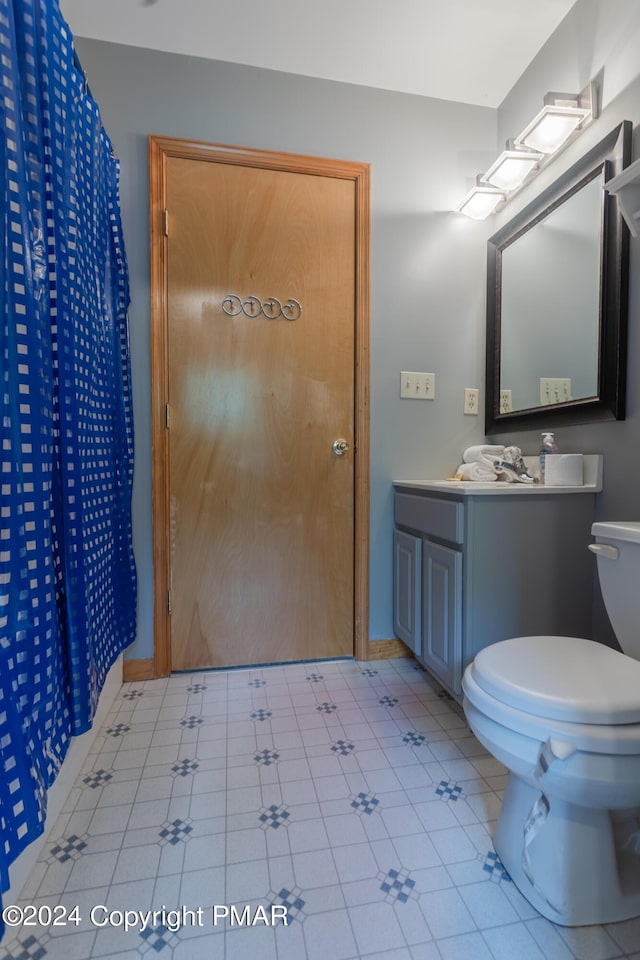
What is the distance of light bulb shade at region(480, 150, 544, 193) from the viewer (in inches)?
63.0

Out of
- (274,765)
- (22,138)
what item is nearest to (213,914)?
(274,765)

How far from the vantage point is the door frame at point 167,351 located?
164 centimetres

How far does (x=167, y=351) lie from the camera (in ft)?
5.52

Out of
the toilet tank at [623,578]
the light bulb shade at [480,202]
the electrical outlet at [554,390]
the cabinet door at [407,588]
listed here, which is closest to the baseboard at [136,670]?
the cabinet door at [407,588]

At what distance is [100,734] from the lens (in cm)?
Result: 138

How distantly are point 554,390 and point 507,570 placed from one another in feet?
2.20

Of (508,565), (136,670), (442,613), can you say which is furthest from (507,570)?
(136,670)

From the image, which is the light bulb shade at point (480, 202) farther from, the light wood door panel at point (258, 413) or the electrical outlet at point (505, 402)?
the electrical outlet at point (505, 402)

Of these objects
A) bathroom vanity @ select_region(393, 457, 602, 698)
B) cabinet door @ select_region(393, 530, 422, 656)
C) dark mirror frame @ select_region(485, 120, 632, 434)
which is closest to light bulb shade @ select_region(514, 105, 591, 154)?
dark mirror frame @ select_region(485, 120, 632, 434)

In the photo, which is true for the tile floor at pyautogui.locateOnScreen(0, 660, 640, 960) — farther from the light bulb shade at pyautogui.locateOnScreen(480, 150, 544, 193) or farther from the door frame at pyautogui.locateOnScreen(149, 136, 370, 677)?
the light bulb shade at pyautogui.locateOnScreen(480, 150, 544, 193)

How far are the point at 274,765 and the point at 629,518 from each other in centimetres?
123

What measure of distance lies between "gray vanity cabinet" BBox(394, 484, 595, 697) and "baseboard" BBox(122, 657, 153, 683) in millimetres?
1080

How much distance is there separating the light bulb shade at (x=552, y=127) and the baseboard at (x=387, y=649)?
1.92m

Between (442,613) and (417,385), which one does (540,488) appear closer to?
(442,613)
